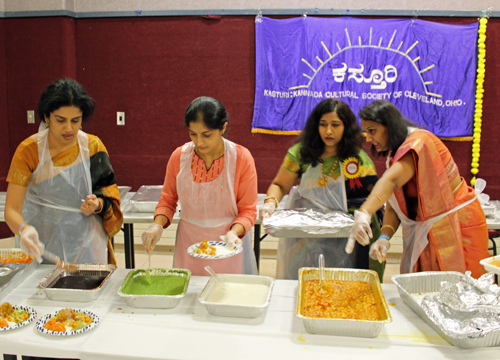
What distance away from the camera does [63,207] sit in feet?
6.32

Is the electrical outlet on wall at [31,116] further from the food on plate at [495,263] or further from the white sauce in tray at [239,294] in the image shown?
the food on plate at [495,263]

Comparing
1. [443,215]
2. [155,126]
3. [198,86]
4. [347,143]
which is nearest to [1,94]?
[155,126]

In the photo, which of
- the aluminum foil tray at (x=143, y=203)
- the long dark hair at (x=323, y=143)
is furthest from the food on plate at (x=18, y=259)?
the long dark hair at (x=323, y=143)

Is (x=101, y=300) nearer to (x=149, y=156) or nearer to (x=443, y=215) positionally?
(x=443, y=215)

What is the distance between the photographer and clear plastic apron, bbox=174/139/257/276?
1974 millimetres

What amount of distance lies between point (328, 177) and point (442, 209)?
0.62 meters

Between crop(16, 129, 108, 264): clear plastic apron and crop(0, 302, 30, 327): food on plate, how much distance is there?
53cm

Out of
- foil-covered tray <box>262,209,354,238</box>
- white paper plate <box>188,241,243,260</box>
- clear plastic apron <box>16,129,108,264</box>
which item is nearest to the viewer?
white paper plate <box>188,241,243,260</box>

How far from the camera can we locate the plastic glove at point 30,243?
1.63m

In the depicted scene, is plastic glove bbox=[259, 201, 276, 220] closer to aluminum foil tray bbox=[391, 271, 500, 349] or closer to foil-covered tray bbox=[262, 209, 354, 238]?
foil-covered tray bbox=[262, 209, 354, 238]

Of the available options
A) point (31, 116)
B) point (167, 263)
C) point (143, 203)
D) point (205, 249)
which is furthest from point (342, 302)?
point (31, 116)

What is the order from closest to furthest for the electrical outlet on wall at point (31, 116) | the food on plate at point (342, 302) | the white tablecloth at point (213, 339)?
the white tablecloth at point (213, 339) < the food on plate at point (342, 302) < the electrical outlet on wall at point (31, 116)

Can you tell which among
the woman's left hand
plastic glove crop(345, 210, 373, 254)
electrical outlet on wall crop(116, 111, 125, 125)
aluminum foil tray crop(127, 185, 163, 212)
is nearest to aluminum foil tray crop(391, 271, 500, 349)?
plastic glove crop(345, 210, 373, 254)

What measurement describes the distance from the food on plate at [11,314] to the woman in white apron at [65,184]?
1.29ft
